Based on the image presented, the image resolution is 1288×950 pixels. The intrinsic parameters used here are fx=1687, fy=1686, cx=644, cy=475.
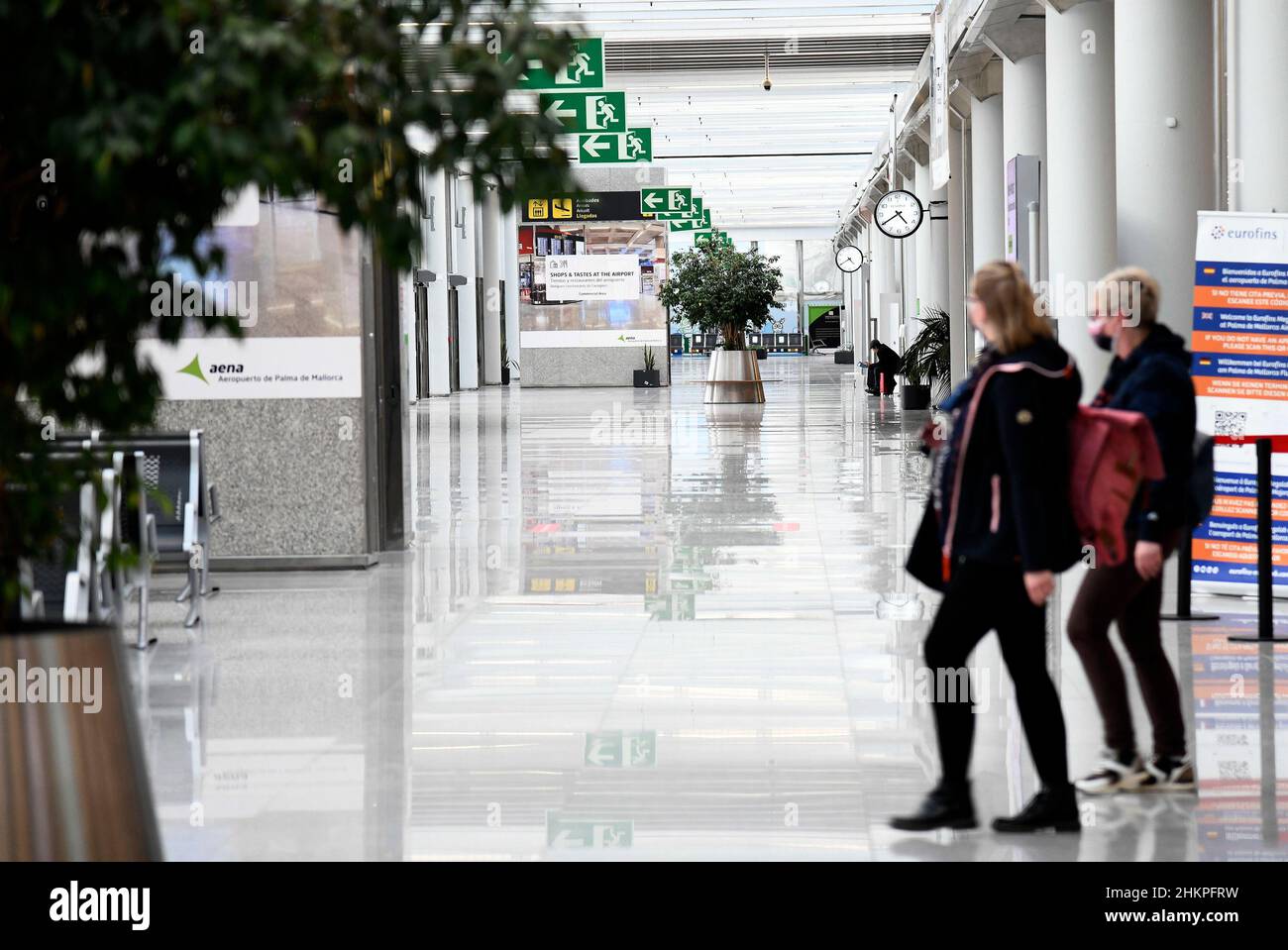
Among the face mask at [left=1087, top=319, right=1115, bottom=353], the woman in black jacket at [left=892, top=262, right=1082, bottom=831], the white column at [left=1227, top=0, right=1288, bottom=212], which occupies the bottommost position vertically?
the woman in black jacket at [left=892, top=262, right=1082, bottom=831]

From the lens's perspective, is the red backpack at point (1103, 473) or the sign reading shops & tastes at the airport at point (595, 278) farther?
the sign reading shops & tastes at the airport at point (595, 278)

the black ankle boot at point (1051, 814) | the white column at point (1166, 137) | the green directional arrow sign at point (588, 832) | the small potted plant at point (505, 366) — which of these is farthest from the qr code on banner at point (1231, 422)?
the small potted plant at point (505, 366)

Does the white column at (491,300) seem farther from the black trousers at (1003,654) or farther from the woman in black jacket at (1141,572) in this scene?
the black trousers at (1003,654)

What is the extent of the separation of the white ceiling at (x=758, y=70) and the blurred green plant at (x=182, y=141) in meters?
9.74

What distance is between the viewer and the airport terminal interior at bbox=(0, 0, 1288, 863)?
3.17m

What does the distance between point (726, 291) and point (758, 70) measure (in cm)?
469

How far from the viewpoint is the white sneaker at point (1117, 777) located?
483cm

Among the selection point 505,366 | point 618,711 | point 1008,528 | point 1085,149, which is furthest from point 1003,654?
point 505,366

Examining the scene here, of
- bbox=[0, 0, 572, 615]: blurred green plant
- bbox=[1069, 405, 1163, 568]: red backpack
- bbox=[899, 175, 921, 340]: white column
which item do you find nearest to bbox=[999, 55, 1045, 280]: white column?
bbox=[1069, 405, 1163, 568]: red backpack

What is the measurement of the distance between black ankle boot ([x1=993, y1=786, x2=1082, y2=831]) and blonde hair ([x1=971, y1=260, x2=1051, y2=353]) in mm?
1173

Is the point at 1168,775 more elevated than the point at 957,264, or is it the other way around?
the point at 957,264

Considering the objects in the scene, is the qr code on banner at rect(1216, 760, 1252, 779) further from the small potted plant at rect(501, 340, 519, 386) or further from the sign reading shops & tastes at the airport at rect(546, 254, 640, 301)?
the small potted plant at rect(501, 340, 519, 386)

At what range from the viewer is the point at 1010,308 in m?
4.36

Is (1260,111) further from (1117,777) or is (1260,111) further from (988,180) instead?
(988,180)
